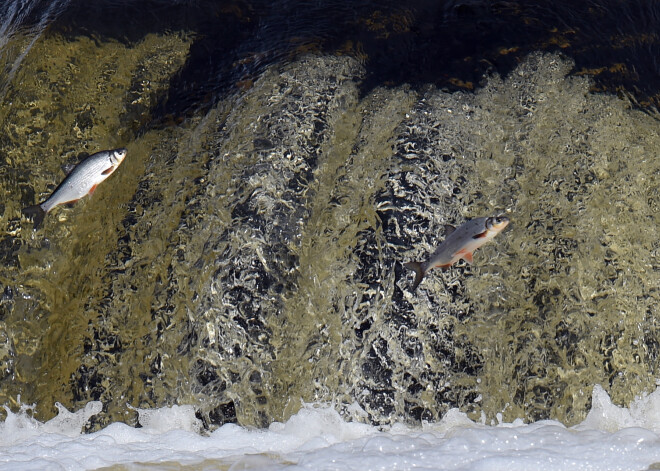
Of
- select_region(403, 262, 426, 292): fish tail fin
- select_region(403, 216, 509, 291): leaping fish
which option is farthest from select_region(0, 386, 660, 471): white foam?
select_region(403, 216, 509, 291): leaping fish

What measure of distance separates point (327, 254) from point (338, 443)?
102 centimetres

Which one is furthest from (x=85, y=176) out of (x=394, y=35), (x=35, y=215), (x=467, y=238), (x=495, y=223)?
(x=394, y=35)

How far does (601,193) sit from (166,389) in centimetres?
269

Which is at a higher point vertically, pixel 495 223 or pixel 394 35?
pixel 394 35

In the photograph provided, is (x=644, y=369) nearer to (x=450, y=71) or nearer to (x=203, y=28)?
(x=450, y=71)

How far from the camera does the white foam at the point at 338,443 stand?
2961 millimetres

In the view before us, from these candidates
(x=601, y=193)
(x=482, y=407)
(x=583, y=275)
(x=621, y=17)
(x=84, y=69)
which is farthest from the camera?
(x=621, y=17)

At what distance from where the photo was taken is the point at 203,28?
201 inches

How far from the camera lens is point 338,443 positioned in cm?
317

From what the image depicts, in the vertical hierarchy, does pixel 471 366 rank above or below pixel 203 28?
below

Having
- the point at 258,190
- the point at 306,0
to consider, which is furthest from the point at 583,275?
the point at 306,0

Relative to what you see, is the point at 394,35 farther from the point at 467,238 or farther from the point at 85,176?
the point at 85,176

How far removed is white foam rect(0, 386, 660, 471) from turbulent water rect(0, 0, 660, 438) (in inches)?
3.0

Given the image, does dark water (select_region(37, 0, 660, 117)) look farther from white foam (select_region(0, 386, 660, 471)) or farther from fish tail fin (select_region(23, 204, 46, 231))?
white foam (select_region(0, 386, 660, 471))
